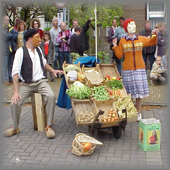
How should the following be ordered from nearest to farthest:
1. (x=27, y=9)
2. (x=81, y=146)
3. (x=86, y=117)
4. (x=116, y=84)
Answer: (x=81, y=146), (x=86, y=117), (x=116, y=84), (x=27, y=9)

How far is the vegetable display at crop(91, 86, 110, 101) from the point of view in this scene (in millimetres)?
5315

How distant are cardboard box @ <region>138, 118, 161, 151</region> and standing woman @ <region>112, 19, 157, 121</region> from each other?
1363mm

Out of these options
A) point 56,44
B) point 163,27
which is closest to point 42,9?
point 56,44

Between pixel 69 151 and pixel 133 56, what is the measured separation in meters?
2.35

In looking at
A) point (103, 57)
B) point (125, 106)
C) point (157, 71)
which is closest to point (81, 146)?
point (125, 106)

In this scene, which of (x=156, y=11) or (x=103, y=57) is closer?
(x=103, y=57)

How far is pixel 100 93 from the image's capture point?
541 cm

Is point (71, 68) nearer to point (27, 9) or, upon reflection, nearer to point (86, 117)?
point (86, 117)

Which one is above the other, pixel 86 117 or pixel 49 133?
pixel 86 117

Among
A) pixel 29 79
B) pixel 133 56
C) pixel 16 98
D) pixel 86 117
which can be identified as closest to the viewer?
pixel 86 117

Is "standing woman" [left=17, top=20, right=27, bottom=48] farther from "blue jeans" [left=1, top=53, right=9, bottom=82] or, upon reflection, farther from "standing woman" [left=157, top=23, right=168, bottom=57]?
"standing woman" [left=157, top=23, right=168, bottom=57]

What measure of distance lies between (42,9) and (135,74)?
16009mm

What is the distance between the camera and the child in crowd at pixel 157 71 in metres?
9.32

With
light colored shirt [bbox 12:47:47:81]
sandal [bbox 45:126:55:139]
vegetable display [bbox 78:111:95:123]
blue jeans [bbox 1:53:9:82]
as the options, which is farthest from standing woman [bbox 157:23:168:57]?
sandal [bbox 45:126:55:139]
